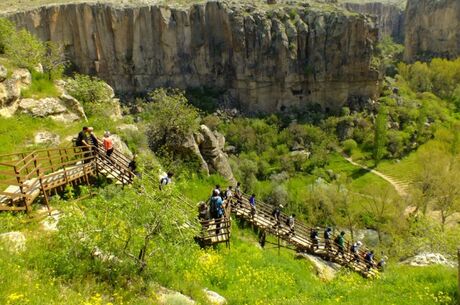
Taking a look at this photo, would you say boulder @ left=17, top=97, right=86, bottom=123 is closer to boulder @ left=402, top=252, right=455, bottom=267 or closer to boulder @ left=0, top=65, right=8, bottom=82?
boulder @ left=0, top=65, right=8, bottom=82

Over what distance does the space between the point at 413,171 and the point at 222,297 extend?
51.7 m

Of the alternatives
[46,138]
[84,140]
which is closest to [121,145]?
[46,138]

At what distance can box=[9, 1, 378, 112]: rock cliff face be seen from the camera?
81.4 meters

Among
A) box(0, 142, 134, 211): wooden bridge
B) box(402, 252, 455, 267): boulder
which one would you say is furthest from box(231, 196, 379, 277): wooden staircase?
box(0, 142, 134, 211): wooden bridge

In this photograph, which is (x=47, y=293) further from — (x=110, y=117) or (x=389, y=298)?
(x=110, y=117)

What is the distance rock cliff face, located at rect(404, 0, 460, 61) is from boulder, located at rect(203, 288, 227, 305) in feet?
387

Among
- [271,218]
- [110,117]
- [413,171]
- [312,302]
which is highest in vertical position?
[110,117]

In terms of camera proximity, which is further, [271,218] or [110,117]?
[110,117]

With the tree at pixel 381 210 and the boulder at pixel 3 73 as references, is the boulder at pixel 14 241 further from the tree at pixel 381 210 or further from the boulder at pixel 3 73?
the tree at pixel 381 210

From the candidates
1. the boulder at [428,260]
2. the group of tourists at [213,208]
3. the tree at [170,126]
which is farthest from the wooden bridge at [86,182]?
the tree at [170,126]

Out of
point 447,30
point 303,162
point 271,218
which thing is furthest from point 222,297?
point 447,30

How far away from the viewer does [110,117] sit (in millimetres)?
26016

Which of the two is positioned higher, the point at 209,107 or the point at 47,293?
the point at 47,293

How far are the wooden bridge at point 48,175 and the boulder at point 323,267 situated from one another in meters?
9.97
